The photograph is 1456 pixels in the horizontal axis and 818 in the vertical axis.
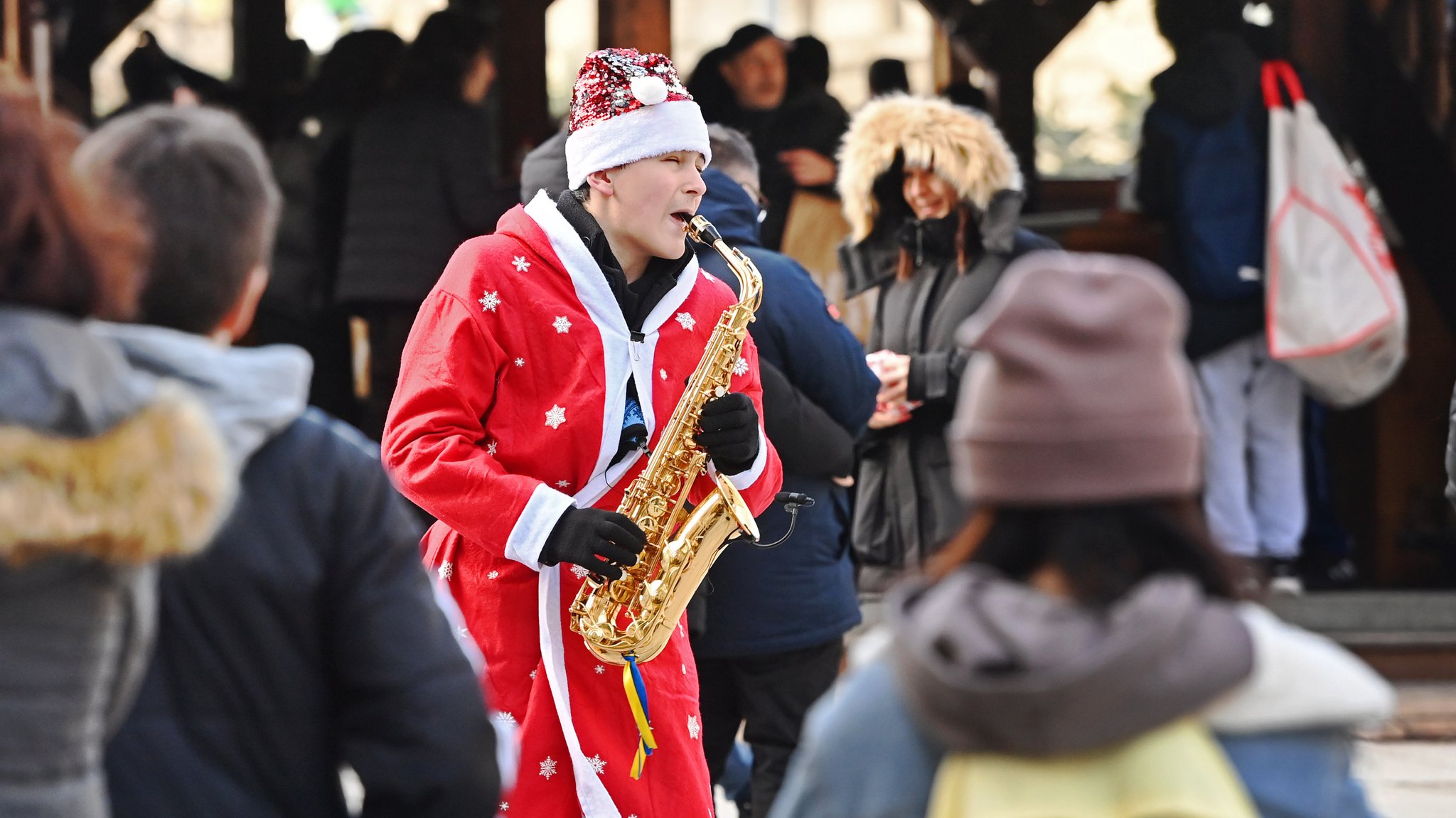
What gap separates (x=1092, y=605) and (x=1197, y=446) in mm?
187

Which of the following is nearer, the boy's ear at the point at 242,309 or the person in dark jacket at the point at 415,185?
the boy's ear at the point at 242,309

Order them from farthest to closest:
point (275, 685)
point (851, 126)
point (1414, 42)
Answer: point (1414, 42)
point (851, 126)
point (275, 685)

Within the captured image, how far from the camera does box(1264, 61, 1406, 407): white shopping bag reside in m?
6.86

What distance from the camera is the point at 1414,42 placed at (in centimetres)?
742

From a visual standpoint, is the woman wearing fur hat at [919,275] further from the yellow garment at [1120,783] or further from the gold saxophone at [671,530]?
the yellow garment at [1120,783]

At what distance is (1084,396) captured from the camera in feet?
5.71

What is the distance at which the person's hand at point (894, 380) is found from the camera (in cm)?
535

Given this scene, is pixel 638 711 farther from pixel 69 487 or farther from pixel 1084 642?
pixel 1084 642

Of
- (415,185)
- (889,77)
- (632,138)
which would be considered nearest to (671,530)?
(632,138)

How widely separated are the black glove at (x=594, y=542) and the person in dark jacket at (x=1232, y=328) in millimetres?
4118

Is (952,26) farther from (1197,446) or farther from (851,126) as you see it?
(1197,446)

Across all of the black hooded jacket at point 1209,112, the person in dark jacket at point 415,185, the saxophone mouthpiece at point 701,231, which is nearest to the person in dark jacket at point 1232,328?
the black hooded jacket at point 1209,112

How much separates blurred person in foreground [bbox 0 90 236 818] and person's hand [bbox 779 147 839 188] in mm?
5239

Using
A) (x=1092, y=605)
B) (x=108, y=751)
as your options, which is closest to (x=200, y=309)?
(x=108, y=751)
